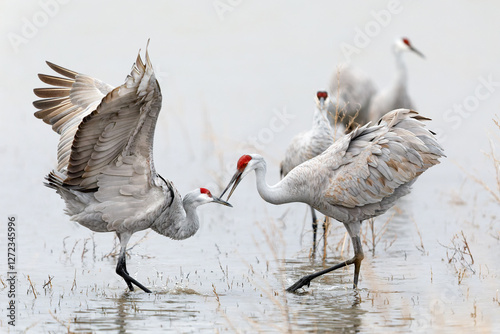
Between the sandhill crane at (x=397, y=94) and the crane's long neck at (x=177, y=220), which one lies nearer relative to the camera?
the crane's long neck at (x=177, y=220)

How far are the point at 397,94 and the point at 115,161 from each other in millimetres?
8239

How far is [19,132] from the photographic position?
18.6m

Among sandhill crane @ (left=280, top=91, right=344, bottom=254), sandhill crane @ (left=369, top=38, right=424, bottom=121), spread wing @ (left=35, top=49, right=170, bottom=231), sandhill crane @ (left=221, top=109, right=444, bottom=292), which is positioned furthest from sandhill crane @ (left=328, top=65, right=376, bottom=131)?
spread wing @ (left=35, top=49, right=170, bottom=231)

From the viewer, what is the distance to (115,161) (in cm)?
727

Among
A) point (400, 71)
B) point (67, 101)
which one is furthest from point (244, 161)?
point (400, 71)

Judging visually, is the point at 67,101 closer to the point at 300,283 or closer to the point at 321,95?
the point at 300,283

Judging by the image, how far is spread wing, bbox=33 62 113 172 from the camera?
27.5ft

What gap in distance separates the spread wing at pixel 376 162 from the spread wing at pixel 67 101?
89.3 inches

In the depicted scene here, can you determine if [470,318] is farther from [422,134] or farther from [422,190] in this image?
[422,190]

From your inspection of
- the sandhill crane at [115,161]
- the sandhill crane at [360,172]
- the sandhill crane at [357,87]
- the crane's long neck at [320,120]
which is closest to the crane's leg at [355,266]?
the sandhill crane at [360,172]

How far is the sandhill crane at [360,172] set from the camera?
770 cm

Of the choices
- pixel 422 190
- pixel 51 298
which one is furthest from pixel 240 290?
pixel 422 190

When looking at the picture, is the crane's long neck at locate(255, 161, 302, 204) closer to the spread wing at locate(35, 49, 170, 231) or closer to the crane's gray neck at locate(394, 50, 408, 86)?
the spread wing at locate(35, 49, 170, 231)

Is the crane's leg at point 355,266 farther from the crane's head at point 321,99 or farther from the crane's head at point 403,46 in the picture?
the crane's head at point 403,46
